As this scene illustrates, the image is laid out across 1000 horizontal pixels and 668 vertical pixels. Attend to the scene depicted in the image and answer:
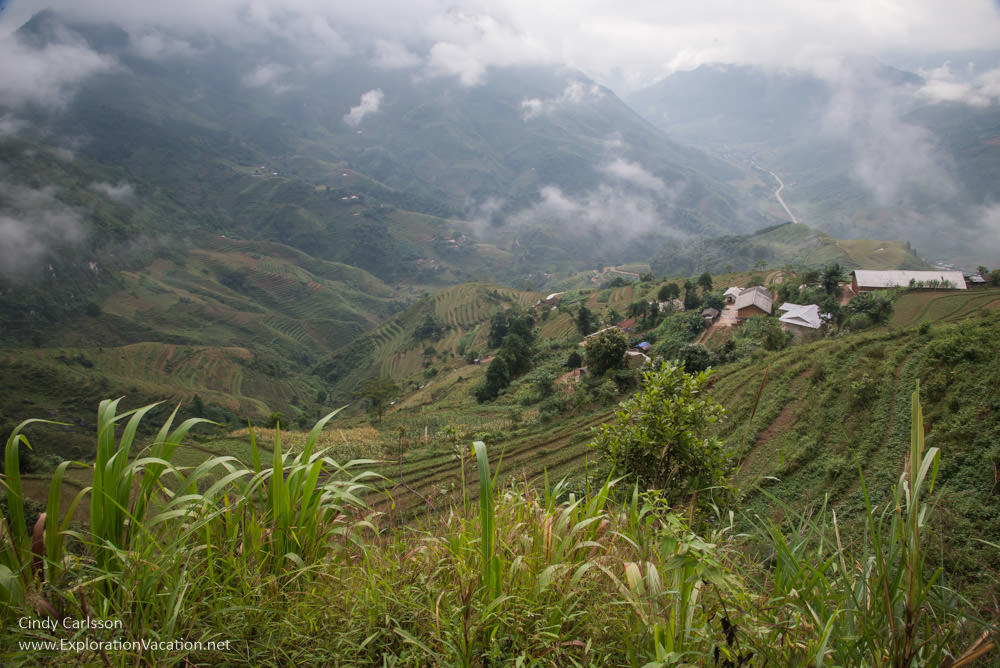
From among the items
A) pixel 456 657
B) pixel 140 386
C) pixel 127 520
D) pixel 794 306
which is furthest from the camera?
pixel 140 386

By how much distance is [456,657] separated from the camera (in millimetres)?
2105

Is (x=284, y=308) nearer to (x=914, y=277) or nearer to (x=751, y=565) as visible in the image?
(x=914, y=277)

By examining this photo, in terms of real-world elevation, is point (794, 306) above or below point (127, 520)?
below

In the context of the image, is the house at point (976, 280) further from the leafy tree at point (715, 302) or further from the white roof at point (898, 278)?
the leafy tree at point (715, 302)

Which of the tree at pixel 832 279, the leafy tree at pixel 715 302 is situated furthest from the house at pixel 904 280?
the leafy tree at pixel 715 302

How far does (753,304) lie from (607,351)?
24031 mm

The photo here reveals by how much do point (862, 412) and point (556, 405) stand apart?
19860 millimetres

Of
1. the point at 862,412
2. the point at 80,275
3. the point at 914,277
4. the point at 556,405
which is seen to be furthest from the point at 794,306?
the point at 80,275

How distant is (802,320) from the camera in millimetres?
43250

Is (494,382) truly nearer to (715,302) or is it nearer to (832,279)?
(715,302)

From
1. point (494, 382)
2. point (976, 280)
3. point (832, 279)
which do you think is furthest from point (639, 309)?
point (976, 280)

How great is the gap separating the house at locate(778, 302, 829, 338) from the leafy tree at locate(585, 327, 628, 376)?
662 inches

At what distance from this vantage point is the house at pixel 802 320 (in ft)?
138

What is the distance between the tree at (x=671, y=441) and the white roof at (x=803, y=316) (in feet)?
143
